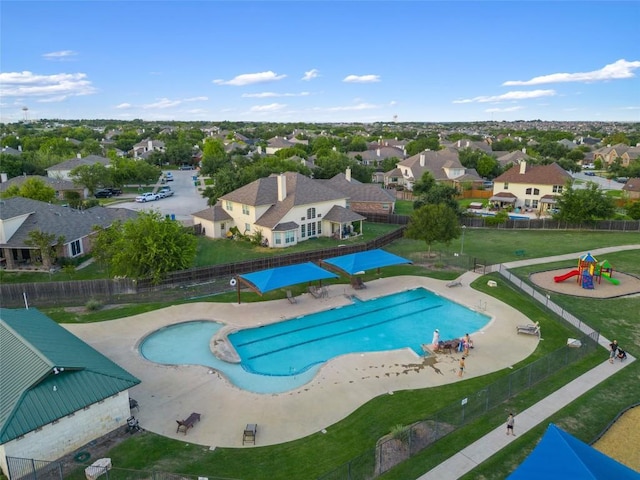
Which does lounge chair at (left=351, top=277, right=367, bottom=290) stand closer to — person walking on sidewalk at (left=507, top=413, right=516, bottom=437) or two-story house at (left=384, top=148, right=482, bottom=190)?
person walking on sidewalk at (left=507, top=413, right=516, bottom=437)

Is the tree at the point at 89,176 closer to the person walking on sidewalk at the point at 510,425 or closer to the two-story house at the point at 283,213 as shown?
the two-story house at the point at 283,213

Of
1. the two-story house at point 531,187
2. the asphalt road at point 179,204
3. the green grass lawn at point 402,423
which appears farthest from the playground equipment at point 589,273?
the asphalt road at point 179,204

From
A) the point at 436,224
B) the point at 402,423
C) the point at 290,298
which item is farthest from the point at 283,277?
the point at 436,224

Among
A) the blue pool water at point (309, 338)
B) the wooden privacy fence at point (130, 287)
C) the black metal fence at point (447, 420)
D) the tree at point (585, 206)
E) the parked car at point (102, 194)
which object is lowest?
the blue pool water at point (309, 338)

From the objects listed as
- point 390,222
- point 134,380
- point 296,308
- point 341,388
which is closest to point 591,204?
point 390,222

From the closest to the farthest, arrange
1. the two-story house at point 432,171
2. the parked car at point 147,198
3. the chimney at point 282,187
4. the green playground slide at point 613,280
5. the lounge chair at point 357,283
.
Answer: the lounge chair at point 357,283, the green playground slide at point 613,280, the chimney at point 282,187, the parked car at point 147,198, the two-story house at point 432,171

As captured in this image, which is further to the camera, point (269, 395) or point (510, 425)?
point (269, 395)

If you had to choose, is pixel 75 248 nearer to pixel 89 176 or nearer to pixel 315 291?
pixel 315 291

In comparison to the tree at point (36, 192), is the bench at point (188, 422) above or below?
below
